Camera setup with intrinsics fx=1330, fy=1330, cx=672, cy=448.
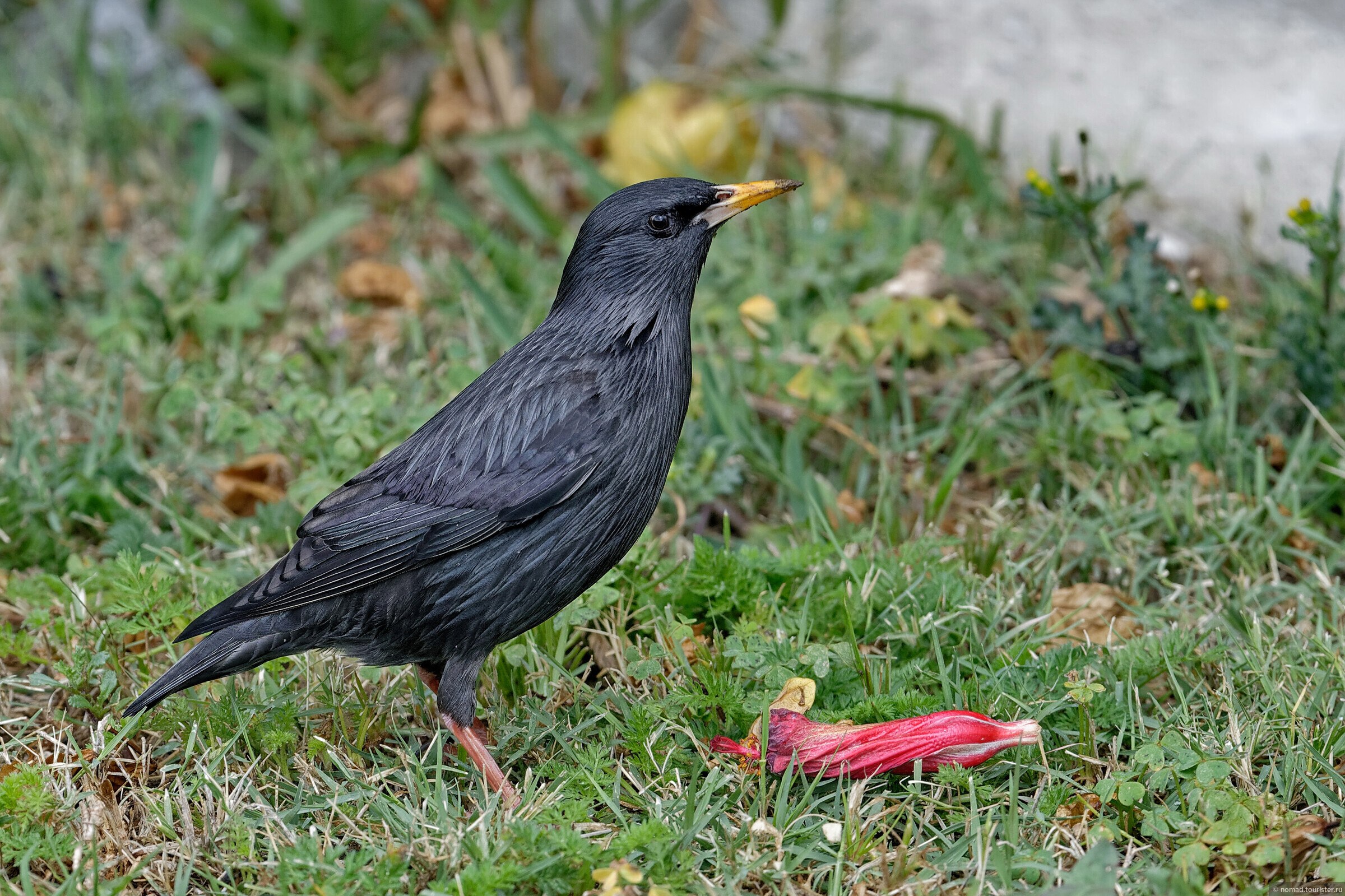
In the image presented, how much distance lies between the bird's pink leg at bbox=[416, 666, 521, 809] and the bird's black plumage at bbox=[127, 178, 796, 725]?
0.09ft

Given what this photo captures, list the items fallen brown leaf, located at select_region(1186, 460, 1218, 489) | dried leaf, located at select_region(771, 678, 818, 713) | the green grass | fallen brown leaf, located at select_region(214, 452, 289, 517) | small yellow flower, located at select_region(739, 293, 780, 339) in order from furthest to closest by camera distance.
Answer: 1. small yellow flower, located at select_region(739, 293, 780, 339)
2. fallen brown leaf, located at select_region(214, 452, 289, 517)
3. fallen brown leaf, located at select_region(1186, 460, 1218, 489)
4. dried leaf, located at select_region(771, 678, 818, 713)
5. the green grass

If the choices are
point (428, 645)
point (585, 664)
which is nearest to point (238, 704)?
point (428, 645)

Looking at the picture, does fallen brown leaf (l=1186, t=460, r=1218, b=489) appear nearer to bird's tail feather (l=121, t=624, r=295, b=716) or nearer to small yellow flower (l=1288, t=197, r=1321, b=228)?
small yellow flower (l=1288, t=197, r=1321, b=228)

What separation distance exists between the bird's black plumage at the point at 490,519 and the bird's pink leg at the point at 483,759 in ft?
0.09

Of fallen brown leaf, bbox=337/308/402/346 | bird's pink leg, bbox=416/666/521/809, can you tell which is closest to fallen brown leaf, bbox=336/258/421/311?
fallen brown leaf, bbox=337/308/402/346

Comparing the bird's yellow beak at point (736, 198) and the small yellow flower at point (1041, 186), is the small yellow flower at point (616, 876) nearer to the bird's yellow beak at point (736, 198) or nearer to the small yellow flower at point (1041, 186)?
the bird's yellow beak at point (736, 198)

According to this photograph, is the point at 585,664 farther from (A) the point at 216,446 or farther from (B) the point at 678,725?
(A) the point at 216,446

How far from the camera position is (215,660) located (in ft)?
10.1

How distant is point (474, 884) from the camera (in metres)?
2.63

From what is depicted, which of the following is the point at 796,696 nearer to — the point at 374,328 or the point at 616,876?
the point at 616,876

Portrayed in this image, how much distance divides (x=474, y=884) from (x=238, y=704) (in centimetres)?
102

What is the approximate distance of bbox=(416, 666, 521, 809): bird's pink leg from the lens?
304 centimetres

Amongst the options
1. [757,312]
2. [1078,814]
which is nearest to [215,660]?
[1078,814]

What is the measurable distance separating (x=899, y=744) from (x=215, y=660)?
5.22 feet
